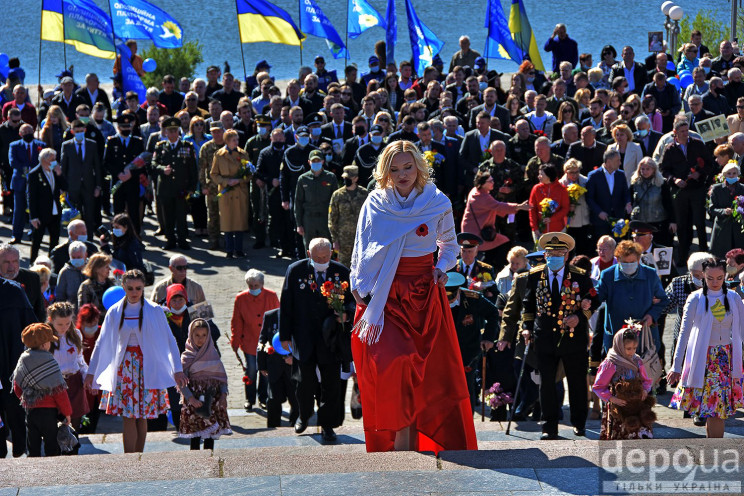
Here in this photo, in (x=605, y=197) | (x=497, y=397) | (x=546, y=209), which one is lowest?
(x=497, y=397)

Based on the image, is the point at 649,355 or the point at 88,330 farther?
the point at 88,330

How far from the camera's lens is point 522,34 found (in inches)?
949

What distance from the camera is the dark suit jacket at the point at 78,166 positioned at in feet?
59.8

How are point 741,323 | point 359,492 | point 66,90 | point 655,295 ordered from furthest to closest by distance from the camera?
point 66,90
point 655,295
point 741,323
point 359,492

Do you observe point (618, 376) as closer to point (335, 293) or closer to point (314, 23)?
point (335, 293)

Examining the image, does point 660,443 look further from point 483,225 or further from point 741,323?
point 483,225

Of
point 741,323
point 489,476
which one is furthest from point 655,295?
point 489,476

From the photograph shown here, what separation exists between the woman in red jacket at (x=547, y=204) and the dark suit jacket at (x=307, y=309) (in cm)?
521

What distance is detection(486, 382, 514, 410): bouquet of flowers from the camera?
11.8 metres

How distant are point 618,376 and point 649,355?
1268 mm

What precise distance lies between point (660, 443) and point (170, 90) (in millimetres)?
15642

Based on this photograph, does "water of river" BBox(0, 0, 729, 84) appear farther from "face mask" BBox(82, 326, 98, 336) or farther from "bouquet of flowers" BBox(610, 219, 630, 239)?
"face mask" BBox(82, 326, 98, 336)

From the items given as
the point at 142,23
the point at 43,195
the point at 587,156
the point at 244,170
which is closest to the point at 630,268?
the point at 587,156

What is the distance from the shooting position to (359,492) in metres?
6.68
